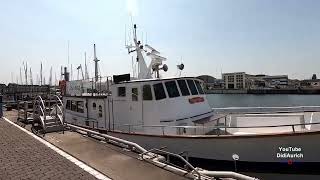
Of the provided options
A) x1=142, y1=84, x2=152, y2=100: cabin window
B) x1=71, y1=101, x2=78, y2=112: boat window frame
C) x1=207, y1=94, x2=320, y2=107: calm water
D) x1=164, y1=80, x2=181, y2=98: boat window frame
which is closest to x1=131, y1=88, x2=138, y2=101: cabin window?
x1=142, y1=84, x2=152, y2=100: cabin window

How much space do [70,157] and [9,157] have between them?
1824mm

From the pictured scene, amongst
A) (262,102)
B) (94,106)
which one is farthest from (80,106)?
(262,102)

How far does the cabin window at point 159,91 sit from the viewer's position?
12.8 metres

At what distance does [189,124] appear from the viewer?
42.5ft

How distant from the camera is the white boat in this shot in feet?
31.8

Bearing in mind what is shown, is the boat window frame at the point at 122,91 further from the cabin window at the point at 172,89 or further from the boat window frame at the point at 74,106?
the boat window frame at the point at 74,106

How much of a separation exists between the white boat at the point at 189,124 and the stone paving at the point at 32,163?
3482 millimetres

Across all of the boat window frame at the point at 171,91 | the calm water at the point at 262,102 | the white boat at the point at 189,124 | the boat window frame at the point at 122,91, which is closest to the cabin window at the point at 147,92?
the white boat at the point at 189,124

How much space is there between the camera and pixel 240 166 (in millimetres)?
10320

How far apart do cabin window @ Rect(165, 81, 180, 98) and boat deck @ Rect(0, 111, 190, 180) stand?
3306 millimetres

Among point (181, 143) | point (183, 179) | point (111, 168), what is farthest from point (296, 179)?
point (111, 168)

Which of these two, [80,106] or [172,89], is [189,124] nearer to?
[172,89]

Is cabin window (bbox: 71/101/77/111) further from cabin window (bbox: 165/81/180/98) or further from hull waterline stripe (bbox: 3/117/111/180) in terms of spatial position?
cabin window (bbox: 165/81/180/98)

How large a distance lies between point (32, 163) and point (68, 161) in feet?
3.08
